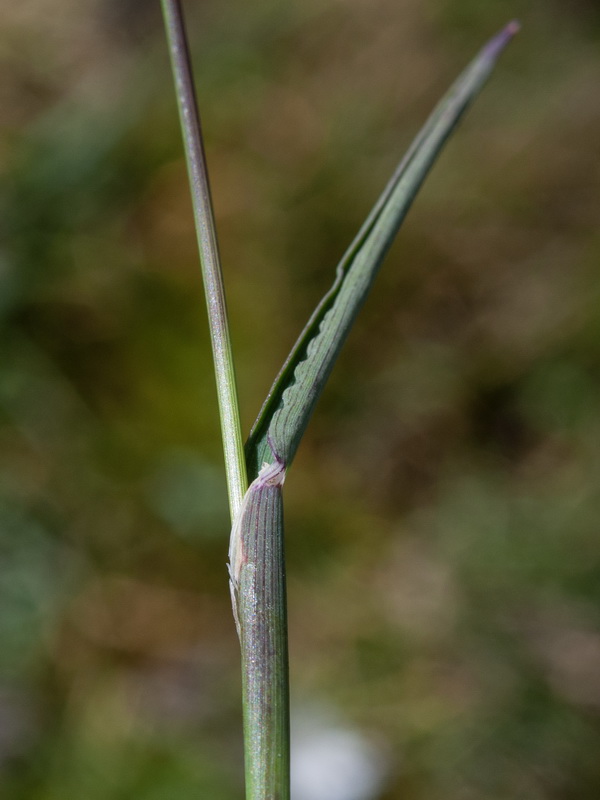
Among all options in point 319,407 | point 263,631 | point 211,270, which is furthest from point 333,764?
point 211,270

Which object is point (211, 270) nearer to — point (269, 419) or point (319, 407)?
point (269, 419)

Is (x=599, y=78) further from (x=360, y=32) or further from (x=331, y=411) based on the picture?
(x=331, y=411)

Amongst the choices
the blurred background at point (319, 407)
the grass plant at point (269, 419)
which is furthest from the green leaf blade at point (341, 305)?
the blurred background at point (319, 407)

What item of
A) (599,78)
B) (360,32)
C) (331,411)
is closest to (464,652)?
(331,411)

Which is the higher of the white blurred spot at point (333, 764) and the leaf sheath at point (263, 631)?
A: the leaf sheath at point (263, 631)

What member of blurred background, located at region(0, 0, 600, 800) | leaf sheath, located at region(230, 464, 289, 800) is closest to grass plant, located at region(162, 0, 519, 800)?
leaf sheath, located at region(230, 464, 289, 800)

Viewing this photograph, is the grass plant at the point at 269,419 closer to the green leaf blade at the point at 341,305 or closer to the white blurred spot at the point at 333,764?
the green leaf blade at the point at 341,305

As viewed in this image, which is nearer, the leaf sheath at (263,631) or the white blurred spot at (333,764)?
the leaf sheath at (263,631)
